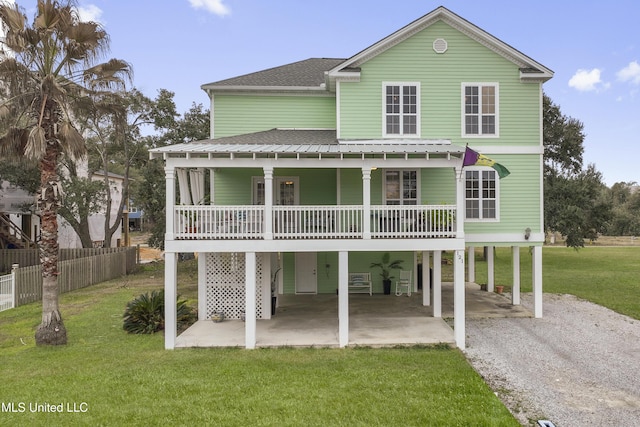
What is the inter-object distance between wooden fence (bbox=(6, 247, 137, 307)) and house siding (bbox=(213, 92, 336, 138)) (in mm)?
9791

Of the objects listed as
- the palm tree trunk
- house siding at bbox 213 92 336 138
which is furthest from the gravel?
the palm tree trunk

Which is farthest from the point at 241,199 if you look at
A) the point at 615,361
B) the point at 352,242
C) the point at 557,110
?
the point at 557,110

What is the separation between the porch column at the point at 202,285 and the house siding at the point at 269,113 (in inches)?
210

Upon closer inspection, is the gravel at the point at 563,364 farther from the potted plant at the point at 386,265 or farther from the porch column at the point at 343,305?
the potted plant at the point at 386,265

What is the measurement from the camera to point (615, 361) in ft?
30.3

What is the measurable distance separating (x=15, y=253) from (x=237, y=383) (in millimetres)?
21648

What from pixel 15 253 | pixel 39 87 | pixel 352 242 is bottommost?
pixel 15 253

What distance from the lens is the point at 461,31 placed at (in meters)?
13.5

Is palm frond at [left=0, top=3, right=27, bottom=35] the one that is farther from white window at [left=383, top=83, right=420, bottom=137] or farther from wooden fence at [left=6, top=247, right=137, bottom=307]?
white window at [left=383, top=83, right=420, bottom=137]

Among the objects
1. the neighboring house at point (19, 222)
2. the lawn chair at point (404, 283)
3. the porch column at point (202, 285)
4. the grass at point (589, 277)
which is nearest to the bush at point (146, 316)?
the porch column at point (202, 285)

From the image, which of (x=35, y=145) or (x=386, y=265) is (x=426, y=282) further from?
(x=35, y=145)

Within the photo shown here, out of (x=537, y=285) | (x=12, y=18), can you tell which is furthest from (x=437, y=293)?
(x=12, y=18)

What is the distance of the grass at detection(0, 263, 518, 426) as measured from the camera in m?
6.55

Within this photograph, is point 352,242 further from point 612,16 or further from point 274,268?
point 612,16
